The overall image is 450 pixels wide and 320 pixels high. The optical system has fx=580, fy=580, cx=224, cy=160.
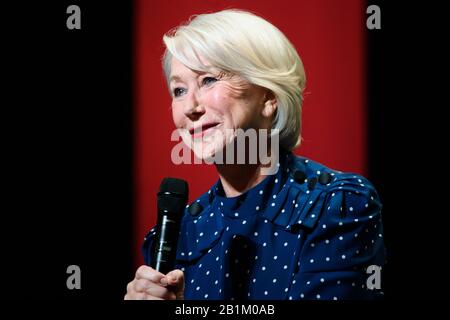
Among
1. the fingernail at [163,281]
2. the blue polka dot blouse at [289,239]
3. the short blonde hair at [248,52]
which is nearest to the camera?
the fingernail at [163,281]

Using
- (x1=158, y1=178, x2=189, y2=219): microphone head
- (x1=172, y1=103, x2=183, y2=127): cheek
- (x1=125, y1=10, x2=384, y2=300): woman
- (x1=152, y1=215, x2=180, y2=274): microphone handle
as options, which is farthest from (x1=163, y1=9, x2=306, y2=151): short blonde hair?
(x1=152, y1=215, x2=180, y2=274): microphone handle

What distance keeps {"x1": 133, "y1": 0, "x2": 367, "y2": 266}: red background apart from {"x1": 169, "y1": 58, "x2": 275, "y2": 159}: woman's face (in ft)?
0.87

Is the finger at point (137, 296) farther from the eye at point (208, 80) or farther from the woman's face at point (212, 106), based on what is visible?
the eye at point (208, 80)

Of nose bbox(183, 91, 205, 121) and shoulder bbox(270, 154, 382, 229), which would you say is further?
nose bbox(183, 91, 205, 121)

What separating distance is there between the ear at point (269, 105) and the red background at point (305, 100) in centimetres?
24

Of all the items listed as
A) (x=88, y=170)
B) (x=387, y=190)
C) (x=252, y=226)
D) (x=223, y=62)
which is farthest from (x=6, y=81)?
(x=387, y=190)

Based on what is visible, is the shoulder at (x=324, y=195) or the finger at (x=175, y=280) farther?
the shoulder at (x=324, y=195)

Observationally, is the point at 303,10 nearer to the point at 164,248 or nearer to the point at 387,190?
the point at 387,190

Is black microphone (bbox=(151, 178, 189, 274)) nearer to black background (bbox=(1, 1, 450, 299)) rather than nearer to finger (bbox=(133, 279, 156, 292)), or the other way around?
finger (bbox=(133, 279, 156, 292))

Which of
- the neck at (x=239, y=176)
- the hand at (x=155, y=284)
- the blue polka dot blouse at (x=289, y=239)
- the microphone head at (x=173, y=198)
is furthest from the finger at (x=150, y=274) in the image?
the neck at (x=239, y=176)

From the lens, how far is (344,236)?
122 cm

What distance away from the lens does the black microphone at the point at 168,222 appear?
3.56ft

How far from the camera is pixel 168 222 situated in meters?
1.12

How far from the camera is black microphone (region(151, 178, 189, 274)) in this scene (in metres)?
1.08
